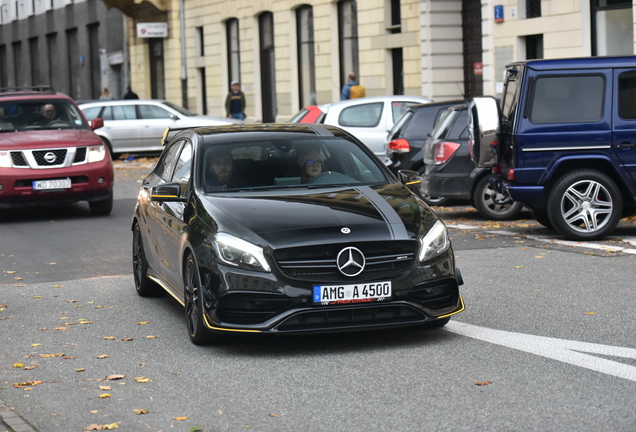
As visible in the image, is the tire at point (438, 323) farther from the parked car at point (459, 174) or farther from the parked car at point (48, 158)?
the parked car at point (48, 158)

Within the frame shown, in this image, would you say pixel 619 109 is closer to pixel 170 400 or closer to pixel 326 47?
pixel 170 400

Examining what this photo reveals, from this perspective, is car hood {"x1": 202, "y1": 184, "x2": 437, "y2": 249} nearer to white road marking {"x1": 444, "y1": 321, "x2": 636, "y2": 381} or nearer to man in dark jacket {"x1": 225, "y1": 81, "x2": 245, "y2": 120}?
white road marking {"x1": 444, "y1": 321, "x2": 636, "y2": 381}

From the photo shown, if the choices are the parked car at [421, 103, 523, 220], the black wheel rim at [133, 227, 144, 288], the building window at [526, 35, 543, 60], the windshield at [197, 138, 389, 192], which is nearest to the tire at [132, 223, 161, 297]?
the black wheel rim at [133, 227, 144, 288]

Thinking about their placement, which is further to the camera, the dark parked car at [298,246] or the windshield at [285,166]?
the windshield at [285,166]

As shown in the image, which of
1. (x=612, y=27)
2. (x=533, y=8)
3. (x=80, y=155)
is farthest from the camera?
(x=533, y=8)

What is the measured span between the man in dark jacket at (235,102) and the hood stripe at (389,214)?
24628mm

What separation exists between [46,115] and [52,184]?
156cm

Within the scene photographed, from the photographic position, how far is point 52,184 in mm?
15547

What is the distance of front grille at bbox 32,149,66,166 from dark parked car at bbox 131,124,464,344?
8135 millimetres

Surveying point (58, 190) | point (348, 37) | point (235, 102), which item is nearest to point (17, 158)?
point (58, 190)

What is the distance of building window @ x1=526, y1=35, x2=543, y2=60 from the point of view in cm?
2319

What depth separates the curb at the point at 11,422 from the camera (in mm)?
5176

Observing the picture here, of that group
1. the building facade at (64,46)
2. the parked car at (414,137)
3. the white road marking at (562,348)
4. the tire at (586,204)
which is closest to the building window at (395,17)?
the parked car at (414,137)

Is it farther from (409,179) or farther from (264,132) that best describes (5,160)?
(409,179)
